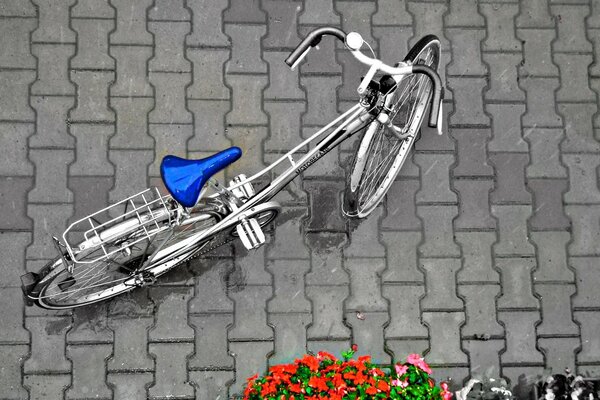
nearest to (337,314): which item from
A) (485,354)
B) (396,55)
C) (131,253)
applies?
(485,354)

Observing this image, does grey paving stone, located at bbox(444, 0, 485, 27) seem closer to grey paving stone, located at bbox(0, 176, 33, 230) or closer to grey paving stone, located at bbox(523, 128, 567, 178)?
grey paving stone, located at bbox(523, 128, 567, 178)

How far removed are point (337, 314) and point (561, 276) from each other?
1651mm

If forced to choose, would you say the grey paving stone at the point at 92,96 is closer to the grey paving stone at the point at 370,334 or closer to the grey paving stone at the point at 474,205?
the grey paving stone at the point at 370,334

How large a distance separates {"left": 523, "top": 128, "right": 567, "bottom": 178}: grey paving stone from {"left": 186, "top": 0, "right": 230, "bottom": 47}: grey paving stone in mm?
2363

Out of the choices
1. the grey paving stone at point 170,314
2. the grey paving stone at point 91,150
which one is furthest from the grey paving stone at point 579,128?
the grey paving stone at point 91,150

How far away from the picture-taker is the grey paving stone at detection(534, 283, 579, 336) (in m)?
6.10

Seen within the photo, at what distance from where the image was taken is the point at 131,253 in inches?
219

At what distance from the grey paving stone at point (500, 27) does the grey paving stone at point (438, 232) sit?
1.29 m

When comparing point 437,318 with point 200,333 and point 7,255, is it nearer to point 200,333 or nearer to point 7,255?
point 200,333

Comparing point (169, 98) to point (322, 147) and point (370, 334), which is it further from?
point (370, 334)

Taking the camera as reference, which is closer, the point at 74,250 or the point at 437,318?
the point at 74,250

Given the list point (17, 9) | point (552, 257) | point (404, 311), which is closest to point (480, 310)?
point (404, 311)

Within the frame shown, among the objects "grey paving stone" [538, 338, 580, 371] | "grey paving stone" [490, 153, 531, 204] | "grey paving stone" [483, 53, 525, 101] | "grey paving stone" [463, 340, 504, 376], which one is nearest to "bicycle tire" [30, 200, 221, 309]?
"grey paving stone" [463, 340, 504, 376]

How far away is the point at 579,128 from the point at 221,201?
282 centimetres
